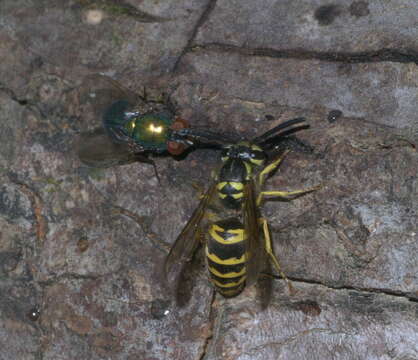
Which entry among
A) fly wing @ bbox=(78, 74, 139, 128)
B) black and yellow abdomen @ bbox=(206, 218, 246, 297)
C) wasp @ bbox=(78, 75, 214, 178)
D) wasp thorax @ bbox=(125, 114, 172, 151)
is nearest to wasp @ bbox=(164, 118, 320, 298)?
black and yellow abdomen @ bbox=(206, 218, 246, 297)

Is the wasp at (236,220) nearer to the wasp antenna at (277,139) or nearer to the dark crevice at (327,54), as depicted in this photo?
the wasp antenna at (277,139)

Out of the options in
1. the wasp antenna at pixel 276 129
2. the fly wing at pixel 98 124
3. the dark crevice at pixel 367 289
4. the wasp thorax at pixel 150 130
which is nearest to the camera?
the dark crevice at pixel 367 289

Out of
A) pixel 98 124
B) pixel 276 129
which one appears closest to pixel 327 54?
pixel 276 129

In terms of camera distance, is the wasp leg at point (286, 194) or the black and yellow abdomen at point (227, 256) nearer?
the wasp leg at point (286, 194)

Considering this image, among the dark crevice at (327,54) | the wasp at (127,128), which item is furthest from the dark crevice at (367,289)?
the dark crevice at (327,54)

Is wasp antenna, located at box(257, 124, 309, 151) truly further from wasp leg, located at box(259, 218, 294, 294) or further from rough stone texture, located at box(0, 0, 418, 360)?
wasp leg, located at box(259, 218, 294, 294)

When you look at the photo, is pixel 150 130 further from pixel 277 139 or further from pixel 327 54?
pixel 327 54
